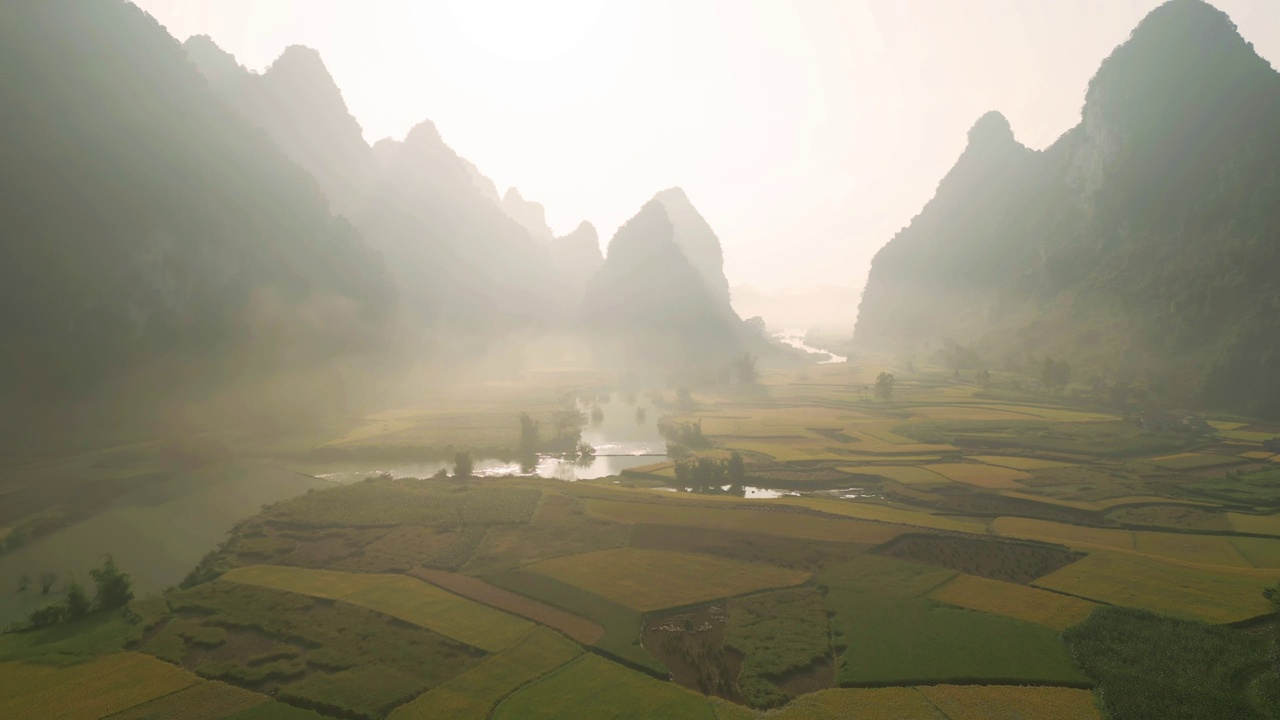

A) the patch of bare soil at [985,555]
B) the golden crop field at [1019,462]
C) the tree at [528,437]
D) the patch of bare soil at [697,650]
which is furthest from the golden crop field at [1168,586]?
the tree at [528,437]

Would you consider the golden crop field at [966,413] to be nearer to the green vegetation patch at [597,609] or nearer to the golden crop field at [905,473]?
the golden crop field at [905,473]

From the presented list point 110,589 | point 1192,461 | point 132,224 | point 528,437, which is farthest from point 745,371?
point 110,589

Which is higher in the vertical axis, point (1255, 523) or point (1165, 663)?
point (1165, 663)

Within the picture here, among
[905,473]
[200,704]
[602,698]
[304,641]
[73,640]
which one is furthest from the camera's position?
[905,473]

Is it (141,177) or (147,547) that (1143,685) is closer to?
(147,547)

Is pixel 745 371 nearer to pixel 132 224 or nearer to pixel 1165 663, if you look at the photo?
pixel 132 224
